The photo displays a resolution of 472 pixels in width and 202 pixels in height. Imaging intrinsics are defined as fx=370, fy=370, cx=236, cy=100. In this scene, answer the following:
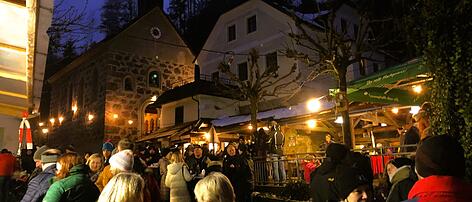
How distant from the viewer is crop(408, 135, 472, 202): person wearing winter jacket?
2.18 m

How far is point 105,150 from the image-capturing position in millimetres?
7805

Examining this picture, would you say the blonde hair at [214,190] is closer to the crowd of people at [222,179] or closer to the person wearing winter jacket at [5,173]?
the crowd of people at [222,179]

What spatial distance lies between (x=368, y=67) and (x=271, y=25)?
742 centimetres

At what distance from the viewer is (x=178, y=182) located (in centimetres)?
713

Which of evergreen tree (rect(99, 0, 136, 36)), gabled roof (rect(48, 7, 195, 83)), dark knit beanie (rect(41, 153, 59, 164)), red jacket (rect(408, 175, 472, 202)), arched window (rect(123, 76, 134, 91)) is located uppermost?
evergreen tree (rect(99, 0, 136, 36))

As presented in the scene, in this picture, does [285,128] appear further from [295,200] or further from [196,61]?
[196,61]

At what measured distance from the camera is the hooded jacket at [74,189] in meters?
3.79

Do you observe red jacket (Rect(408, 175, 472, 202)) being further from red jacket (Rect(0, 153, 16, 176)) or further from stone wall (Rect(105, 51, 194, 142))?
stone wall (Rect(105, 51, 194, 142))

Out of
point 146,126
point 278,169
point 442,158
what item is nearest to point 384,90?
point 278,169

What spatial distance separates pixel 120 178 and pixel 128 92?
77.2ft

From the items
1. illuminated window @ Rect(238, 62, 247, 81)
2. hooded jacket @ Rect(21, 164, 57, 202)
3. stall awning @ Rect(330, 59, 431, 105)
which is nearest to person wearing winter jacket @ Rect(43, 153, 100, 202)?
hooded jacket @ Rect(21, 164, 57, 202)

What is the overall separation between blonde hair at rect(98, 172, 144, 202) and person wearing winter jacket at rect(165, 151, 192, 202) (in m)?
4.04

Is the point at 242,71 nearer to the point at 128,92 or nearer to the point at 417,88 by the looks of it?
the point at 128,92

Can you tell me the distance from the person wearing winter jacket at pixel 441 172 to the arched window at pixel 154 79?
85.4ft
